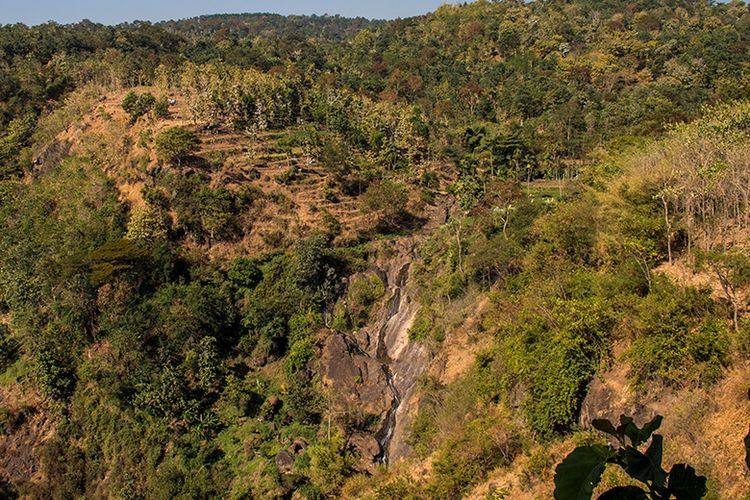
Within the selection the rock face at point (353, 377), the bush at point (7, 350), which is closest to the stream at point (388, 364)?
the rock face at point (353, 377)

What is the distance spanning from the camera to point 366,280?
1444 inches

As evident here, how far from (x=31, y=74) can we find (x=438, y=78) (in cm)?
5185

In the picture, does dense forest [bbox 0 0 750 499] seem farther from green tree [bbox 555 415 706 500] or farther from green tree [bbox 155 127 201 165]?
green tree [bbox 155 127 201 165]

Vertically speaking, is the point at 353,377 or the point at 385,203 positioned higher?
the point at 385,203

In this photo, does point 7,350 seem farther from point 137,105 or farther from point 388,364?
point 388,364

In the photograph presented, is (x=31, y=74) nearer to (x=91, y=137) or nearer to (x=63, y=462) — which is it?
(x=91, y=137)

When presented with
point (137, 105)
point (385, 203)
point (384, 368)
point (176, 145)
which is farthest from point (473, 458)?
point (137, 105)

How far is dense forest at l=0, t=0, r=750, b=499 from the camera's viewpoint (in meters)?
15.2

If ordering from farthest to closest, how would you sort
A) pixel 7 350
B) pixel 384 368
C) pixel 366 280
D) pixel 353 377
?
1. pixel 366 280
2. pixel 7 350
3. pixel 384 368
4. pixel 353 377

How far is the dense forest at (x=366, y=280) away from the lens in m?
15.2

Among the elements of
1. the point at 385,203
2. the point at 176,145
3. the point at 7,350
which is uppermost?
the point at 176,145

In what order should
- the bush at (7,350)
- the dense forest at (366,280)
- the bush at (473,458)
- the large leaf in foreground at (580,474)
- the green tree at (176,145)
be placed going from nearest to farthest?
the large leaf in foreground at (580,474), the dense forest at (366,280), the bush at (473,458), the bush at (7,350), the green tree at (176,145)

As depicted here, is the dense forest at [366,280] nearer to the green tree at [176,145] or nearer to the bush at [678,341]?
the bush at [678,341]

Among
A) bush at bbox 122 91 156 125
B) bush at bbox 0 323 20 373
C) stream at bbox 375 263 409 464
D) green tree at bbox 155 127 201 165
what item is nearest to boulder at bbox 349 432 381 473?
stream at bbox 375 263 409 464
